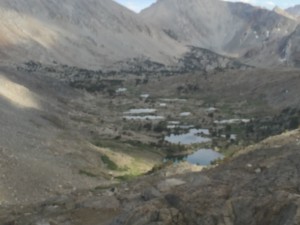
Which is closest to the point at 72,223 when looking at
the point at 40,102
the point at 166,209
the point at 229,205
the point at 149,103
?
the point at 166,209

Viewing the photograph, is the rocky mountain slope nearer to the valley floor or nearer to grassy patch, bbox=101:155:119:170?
the valley floor

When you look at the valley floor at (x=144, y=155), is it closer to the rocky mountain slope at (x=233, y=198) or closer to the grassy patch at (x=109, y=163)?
the rocky mountain slope at (x=233, y=198)

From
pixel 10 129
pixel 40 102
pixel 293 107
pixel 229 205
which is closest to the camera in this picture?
pixel 229 205

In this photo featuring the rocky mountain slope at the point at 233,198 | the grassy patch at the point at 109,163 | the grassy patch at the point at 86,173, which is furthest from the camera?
the grassy patch at the point at 109,163

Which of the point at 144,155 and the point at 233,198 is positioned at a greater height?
the point at 144,155

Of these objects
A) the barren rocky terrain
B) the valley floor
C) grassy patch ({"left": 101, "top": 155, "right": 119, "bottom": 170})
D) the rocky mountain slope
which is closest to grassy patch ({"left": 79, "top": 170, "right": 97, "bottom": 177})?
the valley floor

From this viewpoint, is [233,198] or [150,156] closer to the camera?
[233,198]

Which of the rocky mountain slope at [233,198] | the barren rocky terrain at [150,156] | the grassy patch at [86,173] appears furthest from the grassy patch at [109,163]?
the rocky mountain slope at [233,198]

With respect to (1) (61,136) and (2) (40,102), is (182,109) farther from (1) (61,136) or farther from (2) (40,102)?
(1) (61,136)

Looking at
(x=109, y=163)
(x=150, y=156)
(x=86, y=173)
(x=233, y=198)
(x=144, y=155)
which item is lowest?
(x=233, y=198)

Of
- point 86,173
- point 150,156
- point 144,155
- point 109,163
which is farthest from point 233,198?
point 150,156

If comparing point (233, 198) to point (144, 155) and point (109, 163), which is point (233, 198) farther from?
point (144, 155)
